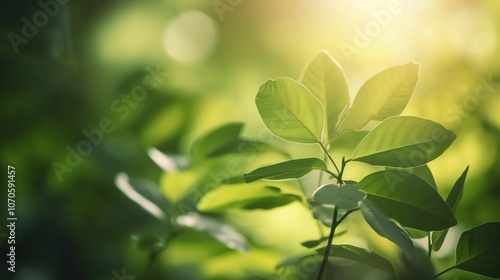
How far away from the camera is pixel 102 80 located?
0.73 meters

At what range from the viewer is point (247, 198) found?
0.54 meters

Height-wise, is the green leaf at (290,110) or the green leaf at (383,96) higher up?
the green leaf at (383,96)

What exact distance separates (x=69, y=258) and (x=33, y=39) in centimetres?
24

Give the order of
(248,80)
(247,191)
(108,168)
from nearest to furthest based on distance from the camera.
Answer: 1. (247,191)
2. (108,168)
3. (248,80)

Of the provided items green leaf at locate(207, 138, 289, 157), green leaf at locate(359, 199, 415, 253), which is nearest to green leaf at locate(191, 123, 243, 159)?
green leaf at locate(207, 138, 289, 157)

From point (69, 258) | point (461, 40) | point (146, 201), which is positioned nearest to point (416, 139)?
point (146, 201)

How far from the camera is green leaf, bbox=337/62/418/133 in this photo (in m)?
0.44

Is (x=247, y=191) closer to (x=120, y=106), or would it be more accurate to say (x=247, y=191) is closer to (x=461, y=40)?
(x=120, y=106)

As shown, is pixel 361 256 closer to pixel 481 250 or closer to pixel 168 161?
pixel 481 250
